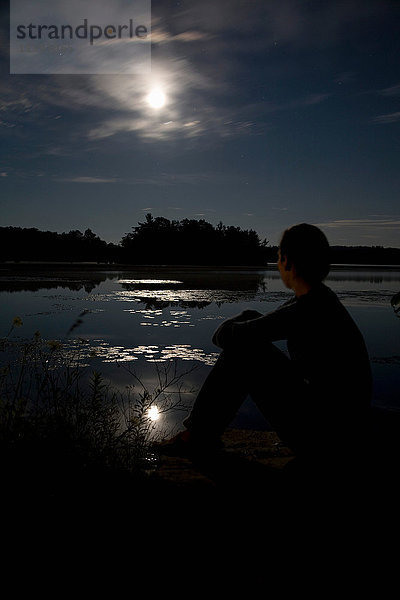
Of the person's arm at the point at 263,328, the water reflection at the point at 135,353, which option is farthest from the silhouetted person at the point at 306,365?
the water reflection at the point at 135,353

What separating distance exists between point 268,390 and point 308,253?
70cm

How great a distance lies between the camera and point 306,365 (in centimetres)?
231

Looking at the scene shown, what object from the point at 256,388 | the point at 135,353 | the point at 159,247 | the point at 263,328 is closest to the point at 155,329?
the point at 135,353

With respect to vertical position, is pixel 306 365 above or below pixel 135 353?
above

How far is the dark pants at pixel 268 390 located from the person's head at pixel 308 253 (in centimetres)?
39

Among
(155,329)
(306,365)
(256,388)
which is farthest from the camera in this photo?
(155,329)

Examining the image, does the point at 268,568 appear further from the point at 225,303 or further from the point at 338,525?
the point at 225,303

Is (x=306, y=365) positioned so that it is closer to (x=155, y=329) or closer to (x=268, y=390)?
(x=268, y=390)

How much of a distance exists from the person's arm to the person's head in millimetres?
148

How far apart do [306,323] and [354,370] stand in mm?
295

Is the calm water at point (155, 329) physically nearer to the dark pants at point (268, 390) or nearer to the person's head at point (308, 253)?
the dark pants at point (268, 390)

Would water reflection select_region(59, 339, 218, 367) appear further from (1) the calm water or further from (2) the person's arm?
(2) the person's arm

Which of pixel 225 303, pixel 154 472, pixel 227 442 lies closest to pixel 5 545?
pixel 154 472

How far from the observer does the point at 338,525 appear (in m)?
2.19
